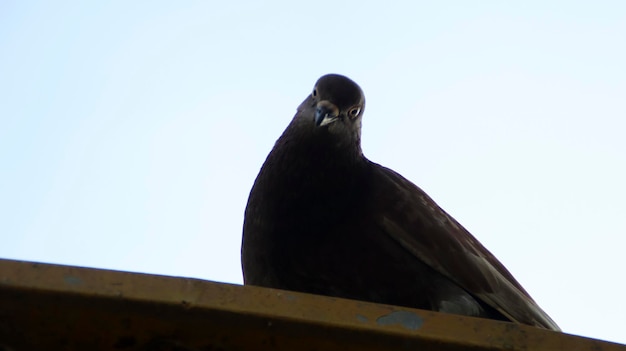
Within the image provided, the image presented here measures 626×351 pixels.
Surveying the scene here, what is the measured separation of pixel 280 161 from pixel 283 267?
0.62 meters

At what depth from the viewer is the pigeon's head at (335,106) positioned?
14.4 ft

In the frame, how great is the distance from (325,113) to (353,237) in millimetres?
659

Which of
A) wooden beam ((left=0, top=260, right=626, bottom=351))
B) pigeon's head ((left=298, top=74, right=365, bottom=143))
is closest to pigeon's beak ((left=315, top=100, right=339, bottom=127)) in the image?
pigeon's head ((left=298, top=74, right=365, bottom=143))

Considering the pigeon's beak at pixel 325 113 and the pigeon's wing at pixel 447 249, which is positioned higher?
the pigeon's beak at pixel 325 113

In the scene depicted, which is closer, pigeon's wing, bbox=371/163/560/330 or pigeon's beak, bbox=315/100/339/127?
pigeon's wing, bbox=371/163/560/330

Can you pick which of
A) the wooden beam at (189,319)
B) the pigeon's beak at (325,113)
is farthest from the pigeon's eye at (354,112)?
the wooden beam at (189,319)

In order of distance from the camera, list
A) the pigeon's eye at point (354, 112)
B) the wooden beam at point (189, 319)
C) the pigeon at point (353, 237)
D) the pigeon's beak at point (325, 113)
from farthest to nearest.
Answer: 1. the pigeon's eye at point (354, 112)
2. the pigeon's beak at point (325, 113)
3. the pigeon at point (353, 237)
4. the wooden beam at point (189, 319)

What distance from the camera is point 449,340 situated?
2273 mm

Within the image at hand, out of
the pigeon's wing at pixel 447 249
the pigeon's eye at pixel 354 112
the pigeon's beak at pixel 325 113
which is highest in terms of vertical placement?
the pigeon's eye at pixel 354 112

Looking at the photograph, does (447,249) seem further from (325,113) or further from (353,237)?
(325,113)

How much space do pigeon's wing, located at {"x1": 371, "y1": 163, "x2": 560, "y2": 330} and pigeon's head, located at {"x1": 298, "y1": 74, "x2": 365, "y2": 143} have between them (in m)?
0.31

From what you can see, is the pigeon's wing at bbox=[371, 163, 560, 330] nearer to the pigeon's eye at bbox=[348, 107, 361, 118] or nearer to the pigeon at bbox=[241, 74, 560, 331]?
the pigeon at bbox=[241, 74, 560, 331]

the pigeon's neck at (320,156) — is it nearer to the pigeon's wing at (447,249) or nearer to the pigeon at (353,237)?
the pigeon at (353,237)

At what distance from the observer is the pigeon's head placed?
4.40 meters
